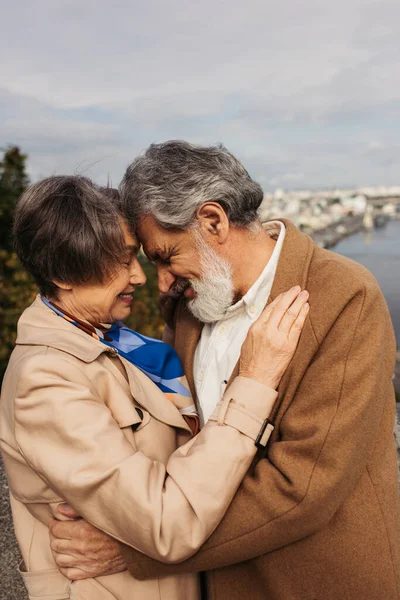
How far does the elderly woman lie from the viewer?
1559 millimetres

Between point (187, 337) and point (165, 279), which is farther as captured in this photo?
point (187, 337)

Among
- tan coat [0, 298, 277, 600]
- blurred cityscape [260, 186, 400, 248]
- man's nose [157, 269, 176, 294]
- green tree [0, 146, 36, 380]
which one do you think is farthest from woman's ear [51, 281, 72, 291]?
blurred cityscape [260, 186, 400, 248]

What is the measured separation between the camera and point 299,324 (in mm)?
1810

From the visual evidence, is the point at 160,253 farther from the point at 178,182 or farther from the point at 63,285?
the point at 63,285

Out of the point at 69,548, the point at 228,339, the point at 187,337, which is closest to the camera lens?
the point at 69,548

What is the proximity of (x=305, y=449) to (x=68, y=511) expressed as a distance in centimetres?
78

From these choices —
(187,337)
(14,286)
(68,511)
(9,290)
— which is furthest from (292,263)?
(14,286)

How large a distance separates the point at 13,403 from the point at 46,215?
0.64 metres

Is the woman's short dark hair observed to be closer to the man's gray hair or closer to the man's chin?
the man's gray hair

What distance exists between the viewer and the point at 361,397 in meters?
1.65

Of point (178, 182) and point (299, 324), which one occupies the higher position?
point (178, 182)

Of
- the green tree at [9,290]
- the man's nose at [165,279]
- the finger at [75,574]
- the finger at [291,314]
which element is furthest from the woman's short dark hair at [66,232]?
the green tree at [9,290]

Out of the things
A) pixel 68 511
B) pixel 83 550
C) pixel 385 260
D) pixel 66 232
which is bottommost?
pixel 385 260

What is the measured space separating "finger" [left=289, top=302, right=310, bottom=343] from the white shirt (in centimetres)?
36
